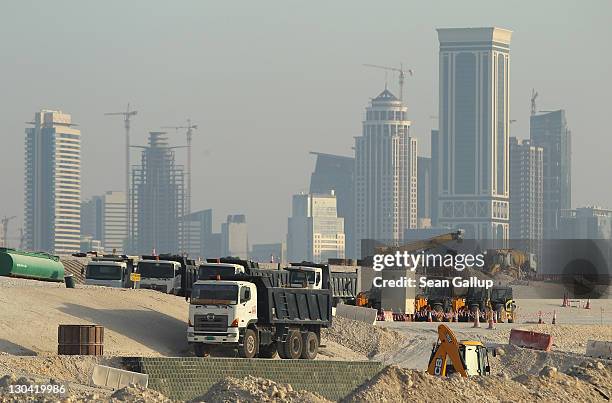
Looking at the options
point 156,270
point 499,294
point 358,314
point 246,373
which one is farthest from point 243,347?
point 499,294

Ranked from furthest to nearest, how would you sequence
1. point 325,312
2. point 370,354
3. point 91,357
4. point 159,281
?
point 159,281 < point 370,354 < point 325,312 < point 91,357

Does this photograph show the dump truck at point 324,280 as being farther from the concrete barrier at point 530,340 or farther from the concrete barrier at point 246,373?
the concrete barrier at point 246,373

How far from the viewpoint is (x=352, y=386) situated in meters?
44.5

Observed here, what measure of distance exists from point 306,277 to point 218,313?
67.9 ft

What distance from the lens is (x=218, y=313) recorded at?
1969 inches

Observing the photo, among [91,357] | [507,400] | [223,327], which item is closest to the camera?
[507,400]

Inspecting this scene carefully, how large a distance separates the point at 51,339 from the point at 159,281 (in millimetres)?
22312

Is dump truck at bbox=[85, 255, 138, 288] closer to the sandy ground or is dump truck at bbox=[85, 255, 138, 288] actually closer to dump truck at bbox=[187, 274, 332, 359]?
the sandy ground

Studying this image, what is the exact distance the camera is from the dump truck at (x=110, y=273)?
73.2 meters

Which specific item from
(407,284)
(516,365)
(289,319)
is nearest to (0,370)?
(289,319)

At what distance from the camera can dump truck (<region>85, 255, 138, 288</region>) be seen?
73188 mm

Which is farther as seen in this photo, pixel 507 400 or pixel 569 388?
pixel 569 388

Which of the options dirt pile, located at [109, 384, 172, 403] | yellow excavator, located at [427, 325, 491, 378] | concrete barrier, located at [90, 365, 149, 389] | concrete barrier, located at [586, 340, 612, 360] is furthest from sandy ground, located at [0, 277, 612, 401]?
dirt pile, located at [109, 384, 172, 403]

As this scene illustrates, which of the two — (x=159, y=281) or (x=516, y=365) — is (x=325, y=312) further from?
(x=159, y=281)
